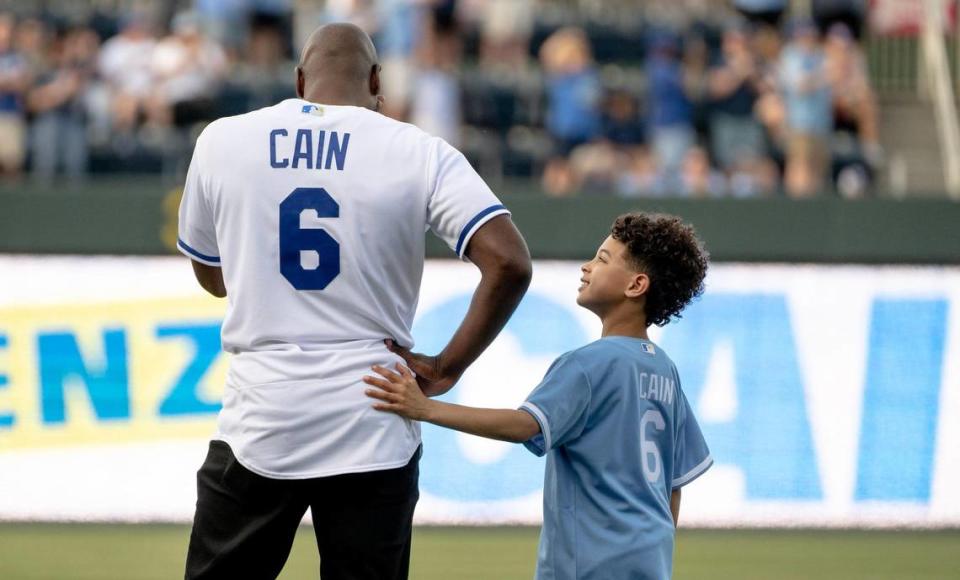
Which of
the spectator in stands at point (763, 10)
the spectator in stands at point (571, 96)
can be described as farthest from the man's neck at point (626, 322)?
the spectator in stands at point (763, 10)

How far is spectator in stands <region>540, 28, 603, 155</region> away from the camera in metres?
11.5

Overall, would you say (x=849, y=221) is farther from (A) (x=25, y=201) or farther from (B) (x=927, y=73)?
(B) (x=927, y=73)

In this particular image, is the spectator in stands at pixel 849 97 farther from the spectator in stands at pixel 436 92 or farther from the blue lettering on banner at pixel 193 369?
the blue lettering on banner at pixel 193 369

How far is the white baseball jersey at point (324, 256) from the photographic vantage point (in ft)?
10.8

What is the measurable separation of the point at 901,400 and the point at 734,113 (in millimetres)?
4762

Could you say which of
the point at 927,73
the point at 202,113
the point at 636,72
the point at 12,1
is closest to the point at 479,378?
the point at 202,113

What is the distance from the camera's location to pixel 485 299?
3416 millimetres

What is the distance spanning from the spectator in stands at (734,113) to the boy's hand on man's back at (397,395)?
8.60 m

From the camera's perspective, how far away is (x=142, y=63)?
11602 millimetres

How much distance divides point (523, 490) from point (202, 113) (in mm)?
5242

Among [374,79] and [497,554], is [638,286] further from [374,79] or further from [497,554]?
[497,554]

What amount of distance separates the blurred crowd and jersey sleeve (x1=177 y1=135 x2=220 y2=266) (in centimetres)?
711

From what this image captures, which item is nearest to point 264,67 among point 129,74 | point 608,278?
point 129,74

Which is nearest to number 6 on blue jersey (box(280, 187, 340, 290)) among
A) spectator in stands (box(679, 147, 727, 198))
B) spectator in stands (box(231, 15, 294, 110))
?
spectator in stands (box(679, 147, 727, 198))
